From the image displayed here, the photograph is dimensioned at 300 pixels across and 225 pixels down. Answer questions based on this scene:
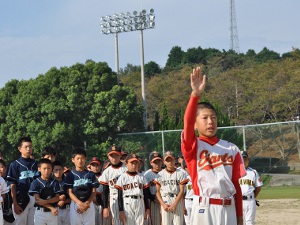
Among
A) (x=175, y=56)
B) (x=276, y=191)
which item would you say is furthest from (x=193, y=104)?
(x=175, y=56)

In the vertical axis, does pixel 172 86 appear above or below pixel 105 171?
above

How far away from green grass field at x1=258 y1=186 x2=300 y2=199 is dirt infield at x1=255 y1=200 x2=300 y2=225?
2.84m

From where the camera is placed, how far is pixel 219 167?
5945mm

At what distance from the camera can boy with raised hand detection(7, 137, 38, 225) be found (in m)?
11.0

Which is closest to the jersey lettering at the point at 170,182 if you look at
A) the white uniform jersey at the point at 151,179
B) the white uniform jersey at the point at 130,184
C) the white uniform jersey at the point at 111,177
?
the white uniform jersey at the point at 151,179

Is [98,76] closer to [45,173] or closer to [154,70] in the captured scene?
[45,173]

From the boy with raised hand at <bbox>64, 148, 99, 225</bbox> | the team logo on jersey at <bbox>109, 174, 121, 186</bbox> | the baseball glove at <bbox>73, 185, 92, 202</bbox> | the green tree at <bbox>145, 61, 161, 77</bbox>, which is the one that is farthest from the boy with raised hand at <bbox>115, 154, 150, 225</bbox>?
the green tree at <bbox>145, 61, 161, 77</bbox>

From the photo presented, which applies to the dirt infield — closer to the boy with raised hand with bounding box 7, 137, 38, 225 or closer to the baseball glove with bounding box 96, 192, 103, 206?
the baseball glove with bounding box 96, 192, 103, 206

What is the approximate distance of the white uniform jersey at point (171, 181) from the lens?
12.1 metres

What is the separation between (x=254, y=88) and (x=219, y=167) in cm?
4036

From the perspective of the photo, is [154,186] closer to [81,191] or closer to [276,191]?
[81,191]

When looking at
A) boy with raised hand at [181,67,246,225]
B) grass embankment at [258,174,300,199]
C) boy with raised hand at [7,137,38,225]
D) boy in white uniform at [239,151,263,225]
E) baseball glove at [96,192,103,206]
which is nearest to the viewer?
boy with raised hand at [181,67,246,225]

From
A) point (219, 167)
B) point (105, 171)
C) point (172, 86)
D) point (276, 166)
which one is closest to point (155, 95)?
point (172, 86)

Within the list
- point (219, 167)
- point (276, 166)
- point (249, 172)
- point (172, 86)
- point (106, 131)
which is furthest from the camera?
point (172, 86)
